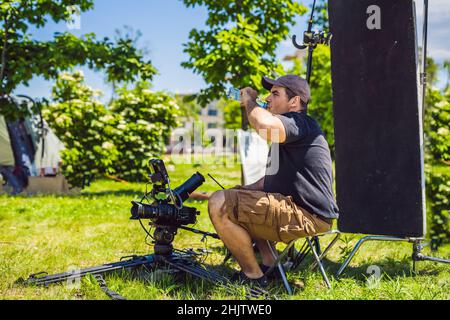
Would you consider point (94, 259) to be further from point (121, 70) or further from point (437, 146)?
point (121, 70)

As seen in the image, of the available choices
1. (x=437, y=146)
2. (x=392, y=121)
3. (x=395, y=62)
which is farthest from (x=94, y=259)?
(x=437, y=146)

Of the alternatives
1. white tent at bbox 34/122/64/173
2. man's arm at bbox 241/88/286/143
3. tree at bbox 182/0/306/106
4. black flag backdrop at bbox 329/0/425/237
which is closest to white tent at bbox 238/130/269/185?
tree at bbox 182/0/306/106

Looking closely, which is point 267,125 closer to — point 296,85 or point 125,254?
point 296,85

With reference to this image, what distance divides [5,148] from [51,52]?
293 centimetres

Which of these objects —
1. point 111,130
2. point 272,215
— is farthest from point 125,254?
point 111,130

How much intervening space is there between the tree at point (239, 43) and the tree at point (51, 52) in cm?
213

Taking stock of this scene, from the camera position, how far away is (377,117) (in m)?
4.12

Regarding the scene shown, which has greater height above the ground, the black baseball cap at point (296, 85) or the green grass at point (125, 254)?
the black baseball cap at point (296, 85)

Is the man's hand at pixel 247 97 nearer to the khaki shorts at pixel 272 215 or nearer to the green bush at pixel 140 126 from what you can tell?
the khaki shorts at pixel 272 215

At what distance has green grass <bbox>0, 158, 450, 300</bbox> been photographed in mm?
3242

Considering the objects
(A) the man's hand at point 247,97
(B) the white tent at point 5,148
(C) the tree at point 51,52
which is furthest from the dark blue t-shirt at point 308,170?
(B) the white tent at point 5,148

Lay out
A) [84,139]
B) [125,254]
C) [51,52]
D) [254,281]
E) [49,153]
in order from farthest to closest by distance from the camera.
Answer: [84,139] < [49,153] < [51,52] < [125,254] < [254,281]

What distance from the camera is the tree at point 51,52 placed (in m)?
9.34

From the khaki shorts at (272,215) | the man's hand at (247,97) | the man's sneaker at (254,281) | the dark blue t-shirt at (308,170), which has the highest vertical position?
the man's hand at (247,97)
